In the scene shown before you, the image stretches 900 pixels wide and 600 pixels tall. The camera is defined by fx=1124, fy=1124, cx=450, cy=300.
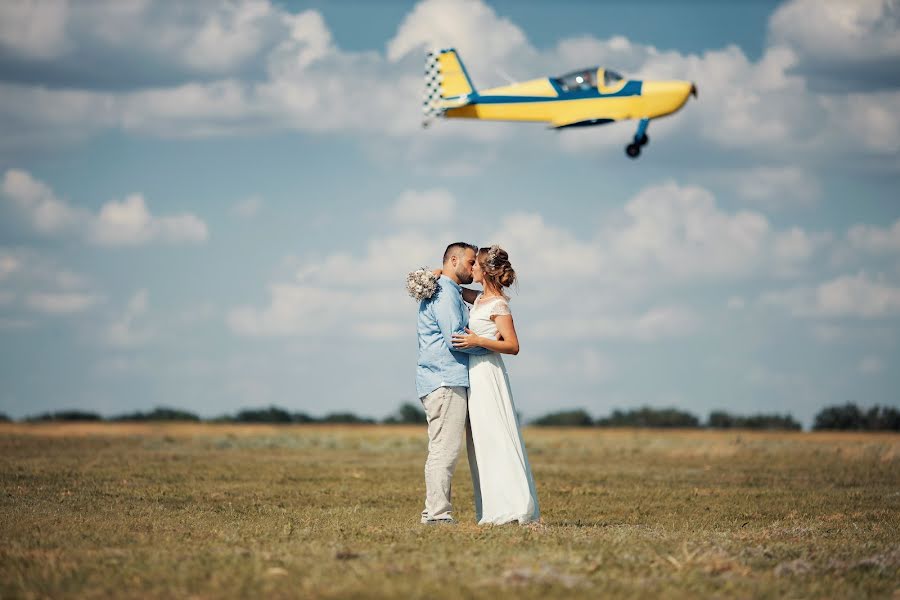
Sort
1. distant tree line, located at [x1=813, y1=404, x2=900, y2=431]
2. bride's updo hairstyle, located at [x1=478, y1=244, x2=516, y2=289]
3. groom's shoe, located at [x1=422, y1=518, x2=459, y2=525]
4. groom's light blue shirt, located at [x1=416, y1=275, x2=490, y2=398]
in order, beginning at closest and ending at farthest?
groom's shoe, located at [x1=422, y1=518, x2=459, y2=525] → groom's light blue shirt, located at [x1=416, y1=275, x2=490, y2=398] → bride's updo hairstyle, located at [x1=478, y1=244, x2=516, y2=289] → distant tree line, located at [x1=813, y1=404, x2=900, y2=431]

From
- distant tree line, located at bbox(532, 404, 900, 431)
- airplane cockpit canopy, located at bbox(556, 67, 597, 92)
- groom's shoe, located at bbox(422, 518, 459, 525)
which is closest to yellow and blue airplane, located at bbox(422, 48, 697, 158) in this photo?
airplane cockpit canopy, located at bbox(556, 67, 597, 92)

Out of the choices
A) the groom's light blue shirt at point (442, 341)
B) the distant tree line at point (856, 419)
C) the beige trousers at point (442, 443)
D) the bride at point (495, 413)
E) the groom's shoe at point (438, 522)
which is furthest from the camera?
the distant tree line at point (856, 419)

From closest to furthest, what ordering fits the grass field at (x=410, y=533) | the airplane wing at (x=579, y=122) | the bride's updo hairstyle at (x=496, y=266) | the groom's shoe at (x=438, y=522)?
the grass field at (x=410, y=533) → the groom's shoe at (x=438, y=522) → the bride's updo hairstyle at (x=496, y=266) → the airplane wing at (x=579, y=122)

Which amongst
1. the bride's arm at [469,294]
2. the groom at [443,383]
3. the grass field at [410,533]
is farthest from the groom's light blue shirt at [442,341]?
the grass field at [410,533]

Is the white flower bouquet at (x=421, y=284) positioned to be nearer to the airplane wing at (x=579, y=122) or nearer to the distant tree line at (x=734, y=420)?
the airplane wing at (x=579, y=122)

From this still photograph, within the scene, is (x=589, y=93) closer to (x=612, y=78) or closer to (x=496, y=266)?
(x=612, y=78)

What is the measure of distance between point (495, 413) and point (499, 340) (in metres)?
0.75

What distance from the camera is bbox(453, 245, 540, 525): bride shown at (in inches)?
444

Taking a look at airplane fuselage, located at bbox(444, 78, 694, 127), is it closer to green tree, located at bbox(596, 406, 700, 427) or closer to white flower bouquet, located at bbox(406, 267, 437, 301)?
white flower bouquet, located at bbox(406, 267, 437, 301)

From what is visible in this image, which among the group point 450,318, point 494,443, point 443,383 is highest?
point 450,318

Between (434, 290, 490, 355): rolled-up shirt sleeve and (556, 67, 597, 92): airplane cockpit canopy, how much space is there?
13584mm

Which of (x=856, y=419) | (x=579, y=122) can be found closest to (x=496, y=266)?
(x=579, y=122)

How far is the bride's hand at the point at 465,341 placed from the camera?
11109mm

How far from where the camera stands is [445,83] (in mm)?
28141
